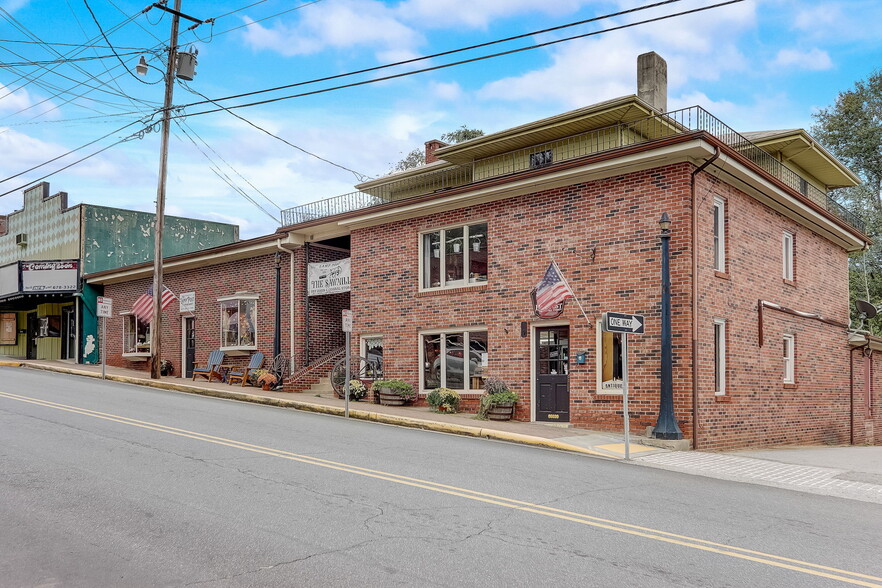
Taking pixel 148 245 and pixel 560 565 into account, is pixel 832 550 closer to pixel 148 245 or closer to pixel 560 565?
pixel 560 565

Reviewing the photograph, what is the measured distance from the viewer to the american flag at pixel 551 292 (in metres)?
15.7

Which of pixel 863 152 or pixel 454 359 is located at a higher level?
pixel 863 152

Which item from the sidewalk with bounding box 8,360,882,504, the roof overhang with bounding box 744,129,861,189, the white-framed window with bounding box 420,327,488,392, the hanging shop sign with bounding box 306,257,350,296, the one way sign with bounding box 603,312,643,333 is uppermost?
the roof overhang with bounding box 744,129,861,189

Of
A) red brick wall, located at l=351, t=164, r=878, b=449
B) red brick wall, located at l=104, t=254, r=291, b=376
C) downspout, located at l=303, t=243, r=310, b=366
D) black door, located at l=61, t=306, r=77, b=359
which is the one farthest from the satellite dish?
black door, located at l=61, t=306, r=77, b=359

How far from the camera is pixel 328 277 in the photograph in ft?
71.9

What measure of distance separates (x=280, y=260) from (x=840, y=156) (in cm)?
2862

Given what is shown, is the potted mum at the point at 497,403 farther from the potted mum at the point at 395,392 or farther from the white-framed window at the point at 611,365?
the potted mum at the point at 395,392

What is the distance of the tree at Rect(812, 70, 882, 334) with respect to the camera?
3584 centimetres

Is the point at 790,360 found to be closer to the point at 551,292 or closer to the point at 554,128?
the point at 551,292

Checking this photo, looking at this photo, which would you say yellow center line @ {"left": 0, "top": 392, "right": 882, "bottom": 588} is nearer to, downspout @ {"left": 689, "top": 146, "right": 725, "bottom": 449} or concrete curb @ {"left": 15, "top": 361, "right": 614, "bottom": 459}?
concrete curb @ {"left": 15, "top": 361, "right": 614, "bottom": 459}

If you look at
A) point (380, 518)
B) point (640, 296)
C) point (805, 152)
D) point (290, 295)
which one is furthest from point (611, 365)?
point (290, 295)

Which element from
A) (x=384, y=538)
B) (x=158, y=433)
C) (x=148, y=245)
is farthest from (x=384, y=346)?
(x=148, y=245)

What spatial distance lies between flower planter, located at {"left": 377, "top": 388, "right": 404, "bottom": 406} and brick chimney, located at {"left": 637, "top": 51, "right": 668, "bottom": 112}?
1070 centimetres

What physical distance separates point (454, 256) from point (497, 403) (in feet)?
13.6
